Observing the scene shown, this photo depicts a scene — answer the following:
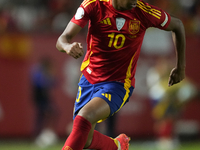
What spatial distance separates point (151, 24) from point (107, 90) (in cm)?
87

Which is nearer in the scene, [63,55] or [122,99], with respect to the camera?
[122,99]

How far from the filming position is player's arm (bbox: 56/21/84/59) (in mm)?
3461

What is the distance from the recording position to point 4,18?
373 inches

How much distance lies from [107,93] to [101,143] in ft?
2.09

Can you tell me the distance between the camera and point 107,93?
4.27 m

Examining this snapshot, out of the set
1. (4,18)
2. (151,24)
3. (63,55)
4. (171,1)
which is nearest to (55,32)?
(63,55)

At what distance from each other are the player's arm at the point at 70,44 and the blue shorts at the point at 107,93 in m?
0.70

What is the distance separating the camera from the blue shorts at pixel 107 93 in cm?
424

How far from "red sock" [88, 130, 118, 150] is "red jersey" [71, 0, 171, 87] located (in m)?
0.61

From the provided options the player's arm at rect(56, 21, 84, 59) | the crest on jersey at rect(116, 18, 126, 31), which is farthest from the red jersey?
the player's arm at rect(56, 21, 84, 59)

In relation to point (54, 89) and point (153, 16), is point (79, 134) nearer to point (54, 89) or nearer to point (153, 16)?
point (153, 16)

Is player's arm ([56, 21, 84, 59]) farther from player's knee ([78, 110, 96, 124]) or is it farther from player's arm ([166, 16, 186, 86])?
player's arm ([166, 16, 186, 86])

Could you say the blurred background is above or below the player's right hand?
below

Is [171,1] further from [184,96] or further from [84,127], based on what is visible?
[84,127]
